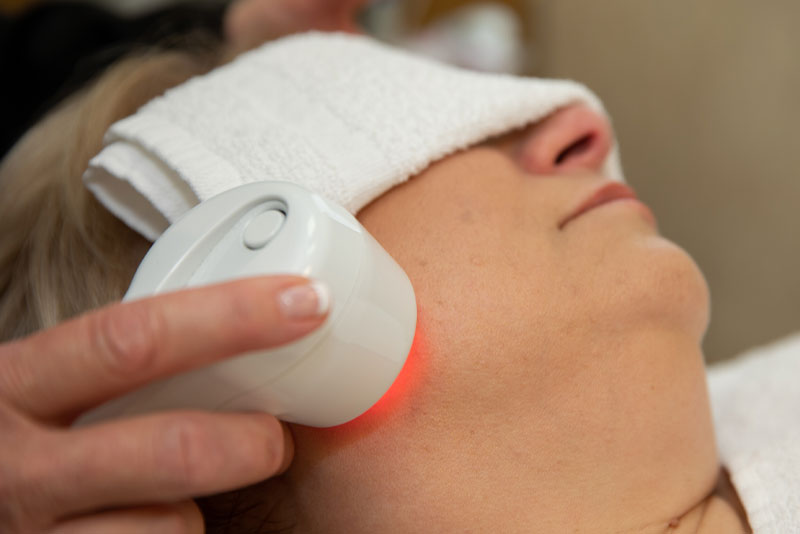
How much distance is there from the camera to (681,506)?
23.9 inches

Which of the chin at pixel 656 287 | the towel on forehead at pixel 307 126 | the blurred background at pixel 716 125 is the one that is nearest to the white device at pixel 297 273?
the towel on forehead at pixel 307 126

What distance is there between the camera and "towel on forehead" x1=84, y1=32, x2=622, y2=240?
575 mm

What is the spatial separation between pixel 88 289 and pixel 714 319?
1.37 meters

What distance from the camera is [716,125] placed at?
4.83 feet

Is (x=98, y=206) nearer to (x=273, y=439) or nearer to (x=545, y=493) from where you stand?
(x=273, y=439)

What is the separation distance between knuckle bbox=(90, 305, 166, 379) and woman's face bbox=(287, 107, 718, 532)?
190mm

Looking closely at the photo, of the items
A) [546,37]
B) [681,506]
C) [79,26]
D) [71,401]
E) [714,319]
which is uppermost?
[71,401]

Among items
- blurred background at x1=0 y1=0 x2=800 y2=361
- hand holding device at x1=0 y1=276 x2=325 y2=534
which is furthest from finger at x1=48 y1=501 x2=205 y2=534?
blurred background at x1=0 y1=0 x2=800 y2=361

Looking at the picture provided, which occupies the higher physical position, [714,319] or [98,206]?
[98,206]

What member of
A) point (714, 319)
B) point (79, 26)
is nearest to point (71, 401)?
point (79, 26)

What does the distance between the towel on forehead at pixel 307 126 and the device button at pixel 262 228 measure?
125mm

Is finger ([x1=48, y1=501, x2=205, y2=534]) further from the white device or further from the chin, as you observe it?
the chin

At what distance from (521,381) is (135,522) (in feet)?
0.96

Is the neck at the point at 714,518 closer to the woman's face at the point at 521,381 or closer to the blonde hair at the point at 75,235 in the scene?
the woman's face at the point at 521,381
